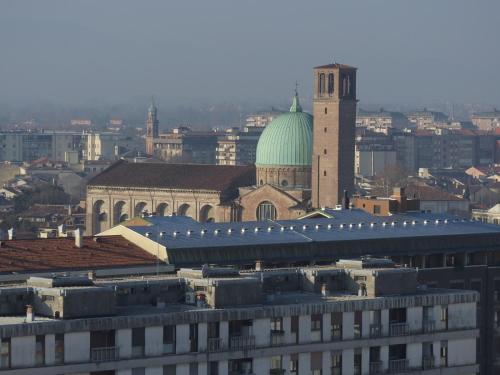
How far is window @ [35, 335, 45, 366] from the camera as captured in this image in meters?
37.2

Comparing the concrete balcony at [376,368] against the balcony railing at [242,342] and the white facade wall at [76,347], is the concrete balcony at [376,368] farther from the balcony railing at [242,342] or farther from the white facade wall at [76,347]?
the white facade wall at [76,347]

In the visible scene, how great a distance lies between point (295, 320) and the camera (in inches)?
1612

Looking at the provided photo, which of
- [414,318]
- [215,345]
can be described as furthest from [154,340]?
[414,318]

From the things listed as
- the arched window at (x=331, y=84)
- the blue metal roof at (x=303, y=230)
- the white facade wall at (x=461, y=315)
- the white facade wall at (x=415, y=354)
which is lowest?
the white facade wall at (x=415, y=354)

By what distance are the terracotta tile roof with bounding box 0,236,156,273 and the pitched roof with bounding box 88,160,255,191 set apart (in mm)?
56362

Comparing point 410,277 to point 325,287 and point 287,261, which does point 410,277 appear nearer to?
point 325,287

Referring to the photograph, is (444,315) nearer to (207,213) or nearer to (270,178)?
(270,178)

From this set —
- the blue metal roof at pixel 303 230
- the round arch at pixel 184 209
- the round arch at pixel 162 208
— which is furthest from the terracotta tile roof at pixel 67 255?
the round arch at pixel 162 208

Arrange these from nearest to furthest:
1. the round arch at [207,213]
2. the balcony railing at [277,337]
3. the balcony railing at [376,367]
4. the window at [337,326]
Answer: the balcony railing at [277,337]
the window at [337,326]
the balcony railing at [376,367]
the round arch at [207,213]

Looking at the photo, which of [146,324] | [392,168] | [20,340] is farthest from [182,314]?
[392,168]

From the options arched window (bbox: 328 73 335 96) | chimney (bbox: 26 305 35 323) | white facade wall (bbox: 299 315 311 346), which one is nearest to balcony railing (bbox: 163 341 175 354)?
chimney (bbox: 26 305 35 323)

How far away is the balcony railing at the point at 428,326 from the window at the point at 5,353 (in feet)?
30.3

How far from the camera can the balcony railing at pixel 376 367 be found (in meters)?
41.9

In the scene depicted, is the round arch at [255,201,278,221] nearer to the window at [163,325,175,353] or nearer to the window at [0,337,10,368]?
the window at [163,325,175,353]
